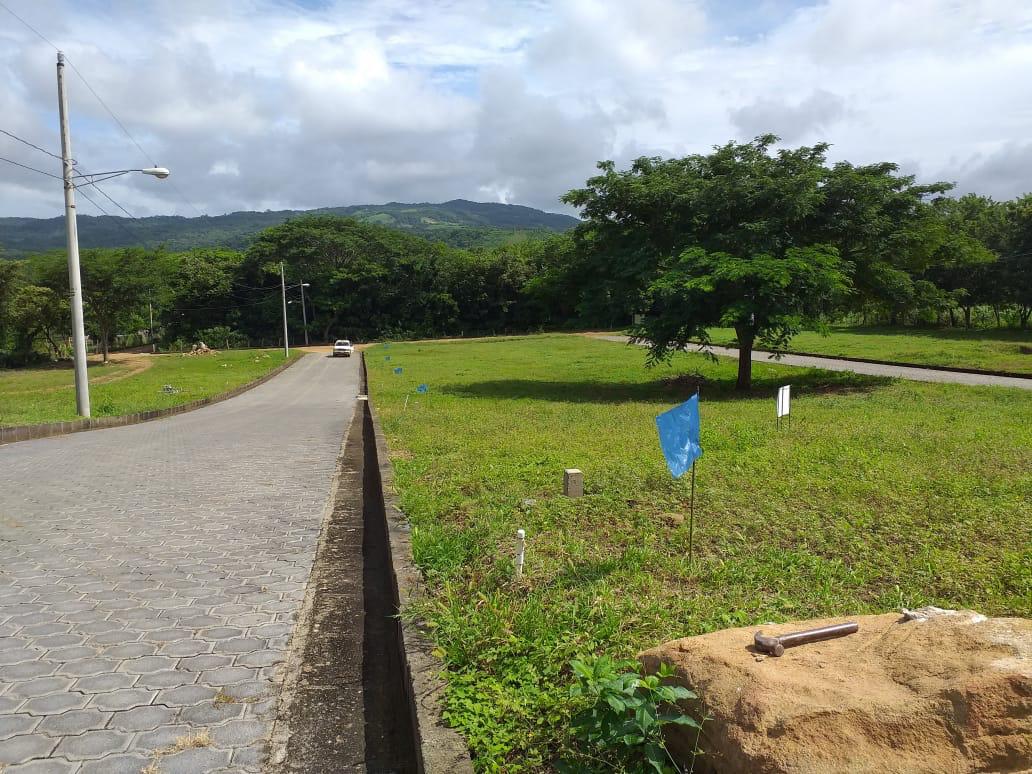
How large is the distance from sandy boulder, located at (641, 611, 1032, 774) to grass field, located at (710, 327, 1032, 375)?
58.6 ft

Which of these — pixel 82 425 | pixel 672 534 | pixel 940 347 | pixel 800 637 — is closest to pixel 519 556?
A: pixel 672 534

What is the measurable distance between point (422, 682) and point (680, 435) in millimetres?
2521

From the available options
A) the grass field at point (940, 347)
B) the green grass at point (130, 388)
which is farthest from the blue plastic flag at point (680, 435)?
the grass field at point (940, 347)

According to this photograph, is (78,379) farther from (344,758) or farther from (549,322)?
(549,322)

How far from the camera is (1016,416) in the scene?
1179 centimetres

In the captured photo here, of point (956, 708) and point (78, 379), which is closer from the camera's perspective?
point (956, 708)

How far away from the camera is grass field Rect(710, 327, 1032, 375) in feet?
76.7

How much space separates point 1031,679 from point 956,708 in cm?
26

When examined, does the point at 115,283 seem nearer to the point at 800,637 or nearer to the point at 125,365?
the point at 125,365

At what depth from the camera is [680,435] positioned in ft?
16.9

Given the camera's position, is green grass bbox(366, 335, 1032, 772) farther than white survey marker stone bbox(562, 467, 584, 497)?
No

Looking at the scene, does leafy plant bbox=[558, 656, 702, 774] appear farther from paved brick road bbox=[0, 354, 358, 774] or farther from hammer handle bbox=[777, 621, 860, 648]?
paved brick road bbox=[0, 354, 358, 774]

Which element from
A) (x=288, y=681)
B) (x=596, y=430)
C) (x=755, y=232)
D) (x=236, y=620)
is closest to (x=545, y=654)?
(x=288, y=681)

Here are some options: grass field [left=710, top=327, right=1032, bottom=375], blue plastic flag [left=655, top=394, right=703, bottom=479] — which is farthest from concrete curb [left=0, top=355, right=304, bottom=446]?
grass field [left=710, top=327, right=1032, bottom=375]
